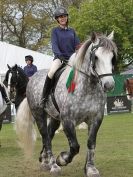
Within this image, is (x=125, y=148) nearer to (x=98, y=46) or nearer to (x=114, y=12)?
Result: (x=98, y=46)

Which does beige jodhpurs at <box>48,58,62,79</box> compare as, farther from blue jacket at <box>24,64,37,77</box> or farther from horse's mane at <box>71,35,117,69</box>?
blue jacket at <box>24,64,37,77</box>

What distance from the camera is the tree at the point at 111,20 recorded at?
42938 mm

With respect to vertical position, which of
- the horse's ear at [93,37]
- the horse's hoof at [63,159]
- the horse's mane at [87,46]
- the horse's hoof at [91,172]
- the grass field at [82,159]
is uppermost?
the horse's ear at [93,37]

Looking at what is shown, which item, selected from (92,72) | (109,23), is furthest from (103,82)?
(109,23)

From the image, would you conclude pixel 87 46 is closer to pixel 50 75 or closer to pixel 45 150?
pixel 50 75

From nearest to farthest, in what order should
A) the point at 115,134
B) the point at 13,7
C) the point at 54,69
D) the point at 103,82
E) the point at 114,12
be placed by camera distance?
the point at 103,82 < the point at 54,69 < the point at 115,134 < the point at 114,12 < the point at 13,7

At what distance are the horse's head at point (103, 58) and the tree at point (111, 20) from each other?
3523 centimetres

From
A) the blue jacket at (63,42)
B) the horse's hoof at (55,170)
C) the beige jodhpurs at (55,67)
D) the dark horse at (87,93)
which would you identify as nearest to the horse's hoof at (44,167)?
the dark horse at (87,93)

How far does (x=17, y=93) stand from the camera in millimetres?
14242

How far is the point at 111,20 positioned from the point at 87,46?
35639mm

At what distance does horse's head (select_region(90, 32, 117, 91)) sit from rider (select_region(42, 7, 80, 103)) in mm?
1011

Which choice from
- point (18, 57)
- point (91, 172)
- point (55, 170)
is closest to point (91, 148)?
point (91, 172)

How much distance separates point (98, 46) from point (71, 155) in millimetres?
1795

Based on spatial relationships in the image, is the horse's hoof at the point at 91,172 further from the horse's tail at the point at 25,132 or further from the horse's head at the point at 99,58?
the horse's tail at the point at 25,132
